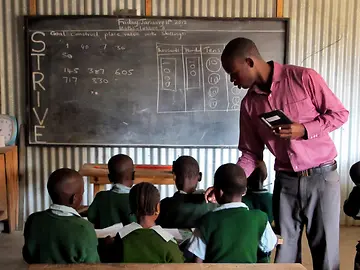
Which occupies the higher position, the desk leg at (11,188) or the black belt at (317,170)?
the black belt at (317,170)

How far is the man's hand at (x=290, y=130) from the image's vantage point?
2.19m

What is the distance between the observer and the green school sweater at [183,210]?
A: 2.54 meters

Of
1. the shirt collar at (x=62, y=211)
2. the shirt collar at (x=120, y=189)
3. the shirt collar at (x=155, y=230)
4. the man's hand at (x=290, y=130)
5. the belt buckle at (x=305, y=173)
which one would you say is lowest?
the shirt collar at (x=155, y=230)

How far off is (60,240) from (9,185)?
2.88m

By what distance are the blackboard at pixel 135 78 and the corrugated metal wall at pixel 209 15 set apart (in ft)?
0.40

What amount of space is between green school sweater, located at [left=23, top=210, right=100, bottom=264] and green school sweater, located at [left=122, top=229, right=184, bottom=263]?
0.18 meters

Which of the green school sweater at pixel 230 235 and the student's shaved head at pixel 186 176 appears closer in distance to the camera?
the green school sweater at pixel 230 235

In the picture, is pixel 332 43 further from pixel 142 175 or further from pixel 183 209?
pixel 183 209

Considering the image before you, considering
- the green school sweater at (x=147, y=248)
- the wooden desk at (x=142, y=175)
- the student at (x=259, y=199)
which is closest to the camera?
the green school sweater at (x=147, y=248)

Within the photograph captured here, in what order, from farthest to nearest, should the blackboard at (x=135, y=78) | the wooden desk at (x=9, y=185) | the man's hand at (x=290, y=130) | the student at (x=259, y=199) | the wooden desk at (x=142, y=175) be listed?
the blackboard at (x=135, y=78) → the wooden desk at (x=9, y=185) → the wooden desk at (x=142, y=175) → the student at (x=259, y=199) → the man's hand at (x=290, y=130)

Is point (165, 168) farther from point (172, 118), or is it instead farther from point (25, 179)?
point (25, 179)

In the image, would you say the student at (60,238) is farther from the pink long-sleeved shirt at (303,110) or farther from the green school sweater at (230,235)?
the pink long-sleeved shirt at (303,110)

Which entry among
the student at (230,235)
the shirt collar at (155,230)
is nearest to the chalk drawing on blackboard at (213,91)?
the student at (230,235)

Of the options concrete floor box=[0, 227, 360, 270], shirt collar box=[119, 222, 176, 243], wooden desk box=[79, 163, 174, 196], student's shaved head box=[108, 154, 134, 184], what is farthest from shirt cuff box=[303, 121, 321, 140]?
wooden desk box=[79, 163, 174, 196]
